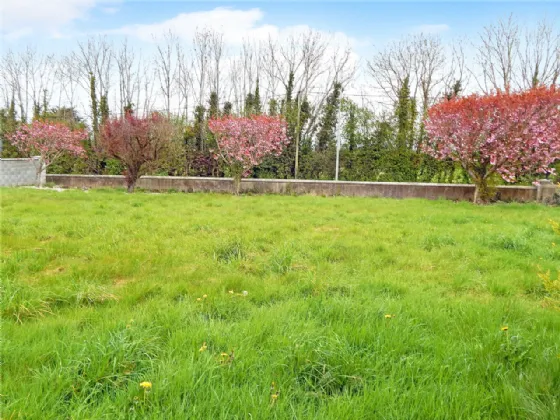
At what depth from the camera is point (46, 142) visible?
14.1m

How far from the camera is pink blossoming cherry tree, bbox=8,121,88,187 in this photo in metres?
14.0

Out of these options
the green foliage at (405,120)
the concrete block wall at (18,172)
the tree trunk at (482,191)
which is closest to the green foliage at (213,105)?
the concrete block wall at (18,172)

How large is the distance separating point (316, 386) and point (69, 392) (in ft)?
3.81

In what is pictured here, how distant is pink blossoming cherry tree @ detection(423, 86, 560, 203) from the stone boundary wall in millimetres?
964

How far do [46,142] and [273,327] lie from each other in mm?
15692

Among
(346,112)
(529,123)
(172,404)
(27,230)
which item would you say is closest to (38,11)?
(27,230)

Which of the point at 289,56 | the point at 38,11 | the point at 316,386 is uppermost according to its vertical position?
the point at 289,56

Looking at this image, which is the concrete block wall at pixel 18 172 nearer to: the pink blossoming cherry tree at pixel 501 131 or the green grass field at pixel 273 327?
the green grass field at pixel 273 327

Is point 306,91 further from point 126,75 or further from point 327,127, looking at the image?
point 126,75

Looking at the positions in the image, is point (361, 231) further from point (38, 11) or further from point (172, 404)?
point (38, 11)

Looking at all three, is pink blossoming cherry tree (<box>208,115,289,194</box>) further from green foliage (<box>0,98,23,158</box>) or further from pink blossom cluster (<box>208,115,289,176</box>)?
green foliage (<box>0,98,23,158</box>)

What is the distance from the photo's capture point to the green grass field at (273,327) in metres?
1.56

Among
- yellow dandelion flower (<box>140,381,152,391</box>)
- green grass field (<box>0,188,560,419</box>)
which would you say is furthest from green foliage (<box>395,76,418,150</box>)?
yellow dandelion flower (<box>140,381,152,391</box>)

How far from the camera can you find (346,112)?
1454cm
